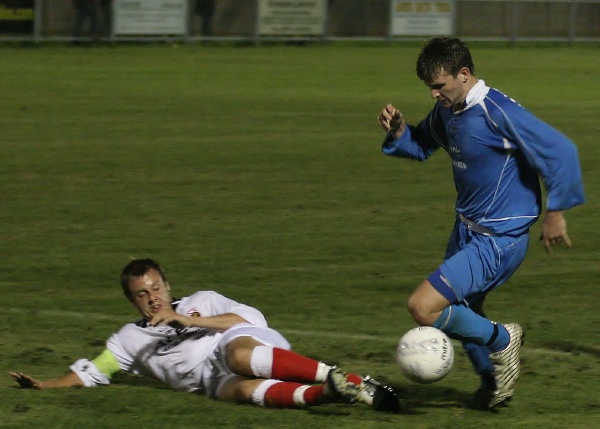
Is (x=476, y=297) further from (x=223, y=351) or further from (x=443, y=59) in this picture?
(x=223, y=351)

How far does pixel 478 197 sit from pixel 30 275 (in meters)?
4.85

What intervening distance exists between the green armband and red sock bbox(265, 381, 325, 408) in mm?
1012

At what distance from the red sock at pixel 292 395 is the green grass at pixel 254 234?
7 centimetres

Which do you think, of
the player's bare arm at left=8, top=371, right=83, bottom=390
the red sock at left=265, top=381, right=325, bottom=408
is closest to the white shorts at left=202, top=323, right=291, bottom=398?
the red sock at left=265, top=381, right=325, bottom=408

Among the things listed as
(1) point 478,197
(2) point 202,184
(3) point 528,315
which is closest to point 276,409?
(1) point 478,197

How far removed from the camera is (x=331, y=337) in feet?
27.0

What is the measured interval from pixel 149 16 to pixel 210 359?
971 inches

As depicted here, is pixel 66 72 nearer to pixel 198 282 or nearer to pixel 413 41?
pixel 413 41

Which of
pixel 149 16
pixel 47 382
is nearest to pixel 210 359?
pixel 47 382

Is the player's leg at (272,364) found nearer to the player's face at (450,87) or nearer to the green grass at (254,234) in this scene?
the green grass at (254,234)

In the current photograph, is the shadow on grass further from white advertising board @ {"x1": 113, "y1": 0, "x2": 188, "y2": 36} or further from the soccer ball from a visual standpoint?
white advertising board @ {"x1": 113, "y1": 0, "x2": 188, "y2": 36}

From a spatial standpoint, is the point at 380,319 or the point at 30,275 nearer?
the point at 380,319

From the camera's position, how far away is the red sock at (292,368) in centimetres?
636

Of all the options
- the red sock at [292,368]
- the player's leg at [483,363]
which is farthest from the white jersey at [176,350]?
the player's leg at [483,363]
